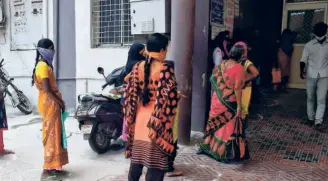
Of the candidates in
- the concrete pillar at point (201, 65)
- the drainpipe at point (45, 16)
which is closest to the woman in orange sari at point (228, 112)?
the concrete pillar at point (201, 65)

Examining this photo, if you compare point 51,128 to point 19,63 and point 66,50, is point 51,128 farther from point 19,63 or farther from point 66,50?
point 19,63

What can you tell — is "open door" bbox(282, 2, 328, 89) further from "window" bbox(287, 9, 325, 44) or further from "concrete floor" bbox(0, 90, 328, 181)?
"concrete floor" bbox(0, 90, 328, 181)

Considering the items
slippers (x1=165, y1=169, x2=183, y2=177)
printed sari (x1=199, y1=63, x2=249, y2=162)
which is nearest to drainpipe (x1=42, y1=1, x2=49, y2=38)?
printed sari (x1=199, y1=63, x2=249, y2=162)

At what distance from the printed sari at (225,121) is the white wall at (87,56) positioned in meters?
3.13

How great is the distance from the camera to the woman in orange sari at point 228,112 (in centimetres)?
455

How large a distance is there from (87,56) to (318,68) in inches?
182

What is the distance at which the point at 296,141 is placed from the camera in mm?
5688

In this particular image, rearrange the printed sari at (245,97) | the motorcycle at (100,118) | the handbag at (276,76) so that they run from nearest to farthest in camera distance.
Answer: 1. the printed sari at (245,97)
2. the motorcycle at (100,118)
3. the handbag at (276,76)

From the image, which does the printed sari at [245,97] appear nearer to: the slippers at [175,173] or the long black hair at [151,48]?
the slippers at [175,173]

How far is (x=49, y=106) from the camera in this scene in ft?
13.5

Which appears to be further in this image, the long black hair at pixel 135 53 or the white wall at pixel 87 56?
the white wall at pixel 87 56

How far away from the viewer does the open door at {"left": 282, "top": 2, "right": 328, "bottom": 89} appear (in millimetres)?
9344

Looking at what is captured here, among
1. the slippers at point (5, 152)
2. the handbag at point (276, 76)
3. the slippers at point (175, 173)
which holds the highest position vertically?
the handbag at point (276, 76)

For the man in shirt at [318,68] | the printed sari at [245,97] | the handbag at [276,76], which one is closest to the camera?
the printed sari at [245,97]
